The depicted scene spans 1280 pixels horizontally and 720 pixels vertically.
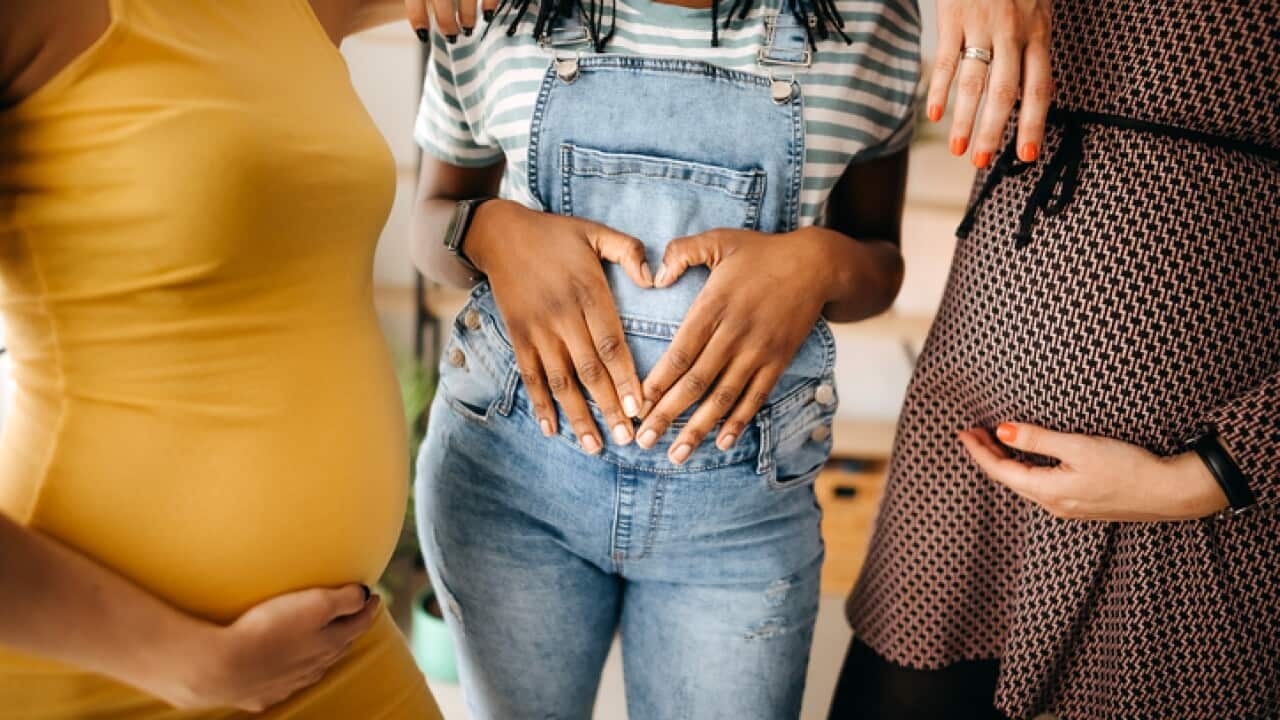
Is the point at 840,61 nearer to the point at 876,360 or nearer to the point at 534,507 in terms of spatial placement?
the point at 534,507

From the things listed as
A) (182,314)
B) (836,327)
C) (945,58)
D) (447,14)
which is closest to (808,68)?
(945,58)

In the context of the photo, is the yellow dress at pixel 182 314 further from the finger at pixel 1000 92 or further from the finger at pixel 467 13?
the finger at pixel 1000 92

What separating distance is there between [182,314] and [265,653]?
0.90ft

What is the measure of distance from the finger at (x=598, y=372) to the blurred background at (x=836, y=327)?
1.41m

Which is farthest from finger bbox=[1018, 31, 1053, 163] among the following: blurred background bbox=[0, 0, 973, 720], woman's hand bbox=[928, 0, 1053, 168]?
blurred background bbox=[0, 0, 973, 720]

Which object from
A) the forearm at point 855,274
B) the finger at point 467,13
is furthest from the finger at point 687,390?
the finger at point 467,13

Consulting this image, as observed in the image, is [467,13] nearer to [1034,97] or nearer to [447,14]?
[447,14]

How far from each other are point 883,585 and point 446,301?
1.67 meters

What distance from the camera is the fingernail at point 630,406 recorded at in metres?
0.88

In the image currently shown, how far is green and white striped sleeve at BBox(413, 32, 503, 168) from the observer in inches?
38.4

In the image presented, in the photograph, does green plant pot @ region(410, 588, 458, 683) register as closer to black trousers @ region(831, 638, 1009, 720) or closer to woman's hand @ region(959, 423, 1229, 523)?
black trousers @ region(831, 638, 1009, 720)

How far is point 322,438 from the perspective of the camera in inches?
30.3

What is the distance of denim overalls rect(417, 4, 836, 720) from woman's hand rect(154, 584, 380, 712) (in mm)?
220

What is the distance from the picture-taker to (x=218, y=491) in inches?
27.6
